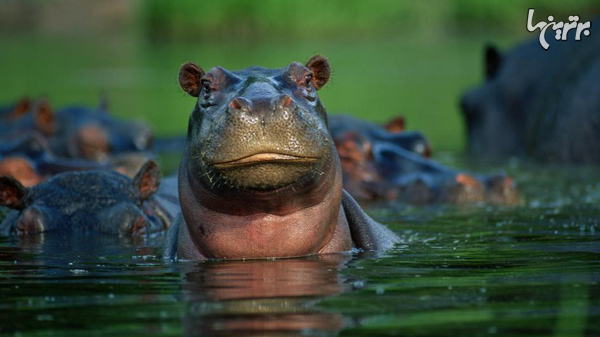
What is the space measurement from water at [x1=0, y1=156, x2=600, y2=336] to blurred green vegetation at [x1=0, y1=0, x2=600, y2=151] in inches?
640

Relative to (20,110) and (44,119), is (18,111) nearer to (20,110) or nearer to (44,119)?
(20,110)

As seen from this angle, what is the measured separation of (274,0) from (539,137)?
29.4 meters

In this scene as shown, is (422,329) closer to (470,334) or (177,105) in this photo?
(470,334)

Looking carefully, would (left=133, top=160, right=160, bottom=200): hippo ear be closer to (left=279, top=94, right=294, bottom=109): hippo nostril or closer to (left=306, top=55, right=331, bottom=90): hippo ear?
(left=306, top=55, right=331, bottom=90): hippo ear

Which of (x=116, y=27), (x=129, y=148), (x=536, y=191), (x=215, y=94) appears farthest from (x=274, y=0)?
(x=215, y=94)

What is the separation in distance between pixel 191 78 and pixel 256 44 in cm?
3669

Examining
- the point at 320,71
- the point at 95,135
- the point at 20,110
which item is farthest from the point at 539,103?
the point at 320,71

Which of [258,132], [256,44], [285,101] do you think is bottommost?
[256,44]

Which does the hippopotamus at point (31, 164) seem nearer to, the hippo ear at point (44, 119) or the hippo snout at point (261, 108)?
the hippo ear at point (44, 119)

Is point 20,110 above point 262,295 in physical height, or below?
below

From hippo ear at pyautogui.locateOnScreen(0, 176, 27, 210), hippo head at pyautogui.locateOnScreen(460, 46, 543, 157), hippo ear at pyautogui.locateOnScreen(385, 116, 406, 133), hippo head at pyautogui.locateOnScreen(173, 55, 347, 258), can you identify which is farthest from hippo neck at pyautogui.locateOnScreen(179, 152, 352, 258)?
hippo head at pyautogui.locateOnScreen(460, 46, 543, 157)

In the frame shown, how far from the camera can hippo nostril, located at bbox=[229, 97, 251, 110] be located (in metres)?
5.33

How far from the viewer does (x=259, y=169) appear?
539cm

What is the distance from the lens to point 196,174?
574 cm
